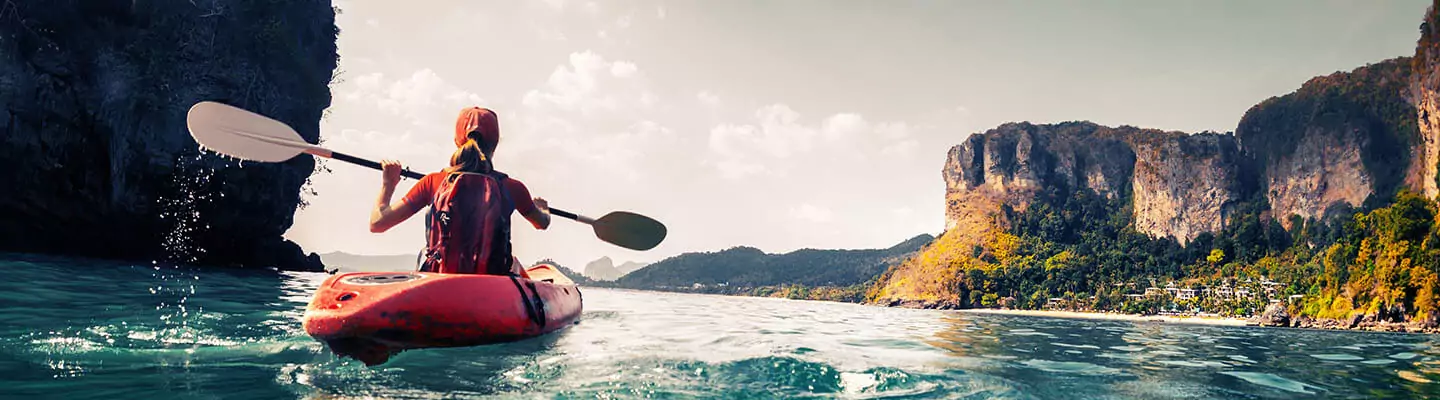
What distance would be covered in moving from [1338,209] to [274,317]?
516ft

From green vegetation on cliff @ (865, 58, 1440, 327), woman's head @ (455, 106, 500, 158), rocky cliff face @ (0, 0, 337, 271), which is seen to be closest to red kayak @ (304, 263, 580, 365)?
woman's head @ (455, 106, 500, 158)

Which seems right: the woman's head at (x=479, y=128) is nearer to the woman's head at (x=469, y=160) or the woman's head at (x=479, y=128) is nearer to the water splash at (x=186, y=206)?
the woman's head at (x=469, y=160)

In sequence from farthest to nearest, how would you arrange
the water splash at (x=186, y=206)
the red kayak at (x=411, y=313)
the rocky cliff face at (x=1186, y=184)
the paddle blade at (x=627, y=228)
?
1. the rocky cliff face at (x=1186, y=184)
2. the water splash at (x=186, y=206)
3. the paddle blade at (x=627, y=228)
4. the red kayak at (x=411, y=313)

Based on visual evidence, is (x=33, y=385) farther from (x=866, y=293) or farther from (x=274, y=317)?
(x=866, y=293)

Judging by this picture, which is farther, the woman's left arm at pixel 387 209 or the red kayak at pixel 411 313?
the woman's left arm at pixel 387 209

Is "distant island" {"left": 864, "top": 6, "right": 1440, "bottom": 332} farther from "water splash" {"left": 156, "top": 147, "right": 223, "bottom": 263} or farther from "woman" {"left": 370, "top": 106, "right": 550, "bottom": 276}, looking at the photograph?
"water splash" {"left": 156, "top": 147, "right": 223, "bottom": 263}

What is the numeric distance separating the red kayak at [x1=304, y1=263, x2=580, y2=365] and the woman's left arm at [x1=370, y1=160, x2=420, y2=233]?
55 cm

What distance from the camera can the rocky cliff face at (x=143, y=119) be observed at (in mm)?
22125

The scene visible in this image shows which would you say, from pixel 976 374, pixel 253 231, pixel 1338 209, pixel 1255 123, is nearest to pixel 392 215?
pixel 976 374

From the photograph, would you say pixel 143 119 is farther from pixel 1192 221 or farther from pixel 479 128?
pixel 1192 221

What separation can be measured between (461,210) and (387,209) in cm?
77

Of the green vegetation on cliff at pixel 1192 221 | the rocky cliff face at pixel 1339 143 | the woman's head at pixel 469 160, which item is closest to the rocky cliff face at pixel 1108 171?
the green vegetation on cliff at pixel 1192 221

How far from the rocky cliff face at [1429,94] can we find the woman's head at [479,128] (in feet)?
293

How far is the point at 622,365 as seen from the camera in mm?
5770
